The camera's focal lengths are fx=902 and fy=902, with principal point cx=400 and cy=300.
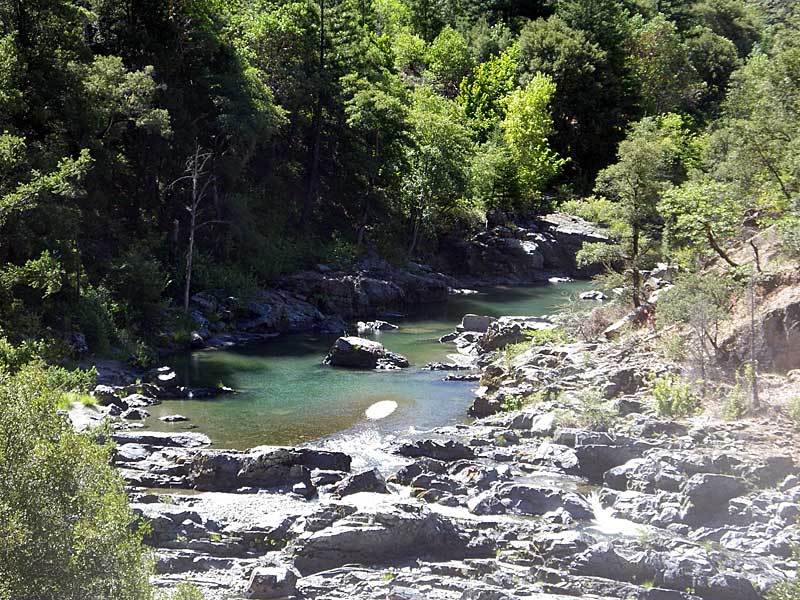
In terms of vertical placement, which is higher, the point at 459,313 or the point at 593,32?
the point at 593,32

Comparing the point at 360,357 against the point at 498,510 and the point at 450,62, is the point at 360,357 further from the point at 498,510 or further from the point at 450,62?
the point at 450,62

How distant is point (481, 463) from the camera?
25734 millimetres

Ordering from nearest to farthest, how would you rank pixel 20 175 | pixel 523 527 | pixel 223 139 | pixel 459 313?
pixel 523 527 → pixel 20 175 → pixel 223 139 → pixel 459 313

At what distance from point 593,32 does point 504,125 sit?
16.3 meters

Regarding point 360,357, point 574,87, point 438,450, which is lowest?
point 438,450

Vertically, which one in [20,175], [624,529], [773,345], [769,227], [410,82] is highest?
[410,82]

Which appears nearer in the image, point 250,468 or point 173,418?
point 250,468

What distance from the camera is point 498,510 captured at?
22.0 m

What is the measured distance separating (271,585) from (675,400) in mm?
15252

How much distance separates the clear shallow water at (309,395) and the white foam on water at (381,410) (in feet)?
A: 0.61

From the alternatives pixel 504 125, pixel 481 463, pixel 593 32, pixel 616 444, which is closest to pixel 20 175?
pixel 481 463

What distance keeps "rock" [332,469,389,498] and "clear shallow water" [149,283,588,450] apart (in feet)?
12.6

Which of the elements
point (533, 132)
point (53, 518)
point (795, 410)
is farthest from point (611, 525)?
point (533, 132)

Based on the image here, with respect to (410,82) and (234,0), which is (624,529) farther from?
(410,82)
